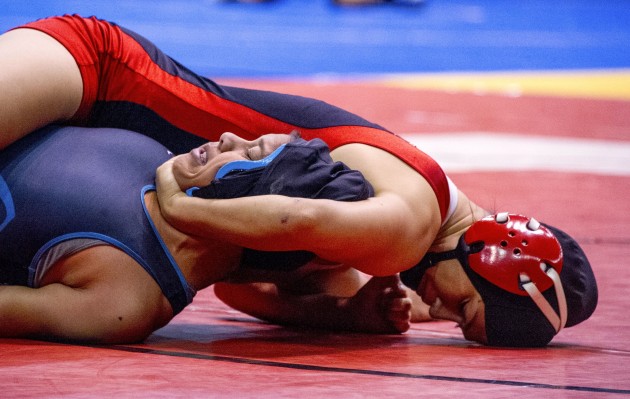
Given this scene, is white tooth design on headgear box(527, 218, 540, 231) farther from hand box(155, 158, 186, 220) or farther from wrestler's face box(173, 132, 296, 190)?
hand box(155, 158, 186, 220)

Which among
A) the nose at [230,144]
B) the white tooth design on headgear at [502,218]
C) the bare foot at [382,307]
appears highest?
the nose at [230,144]

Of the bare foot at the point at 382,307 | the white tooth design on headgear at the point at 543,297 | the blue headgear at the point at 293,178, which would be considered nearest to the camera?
the blue headgear at the point at 293,178

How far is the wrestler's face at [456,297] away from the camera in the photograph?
129 inches

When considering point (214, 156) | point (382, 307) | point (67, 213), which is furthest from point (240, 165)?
Result: point (382, 307)

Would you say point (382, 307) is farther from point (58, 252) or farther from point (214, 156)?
point (58, 252)

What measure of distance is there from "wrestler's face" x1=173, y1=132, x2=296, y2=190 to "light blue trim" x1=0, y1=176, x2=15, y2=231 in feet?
1.46

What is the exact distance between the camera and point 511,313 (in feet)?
10.6

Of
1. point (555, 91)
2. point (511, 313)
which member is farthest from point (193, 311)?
point (555, 91)

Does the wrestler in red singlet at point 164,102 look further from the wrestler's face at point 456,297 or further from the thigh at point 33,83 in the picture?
the wrestler's face at point 456,297

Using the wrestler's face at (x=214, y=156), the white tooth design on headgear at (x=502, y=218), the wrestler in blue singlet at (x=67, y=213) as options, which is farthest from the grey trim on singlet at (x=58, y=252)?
the white tooth design on headgear at (x=502, y=218)

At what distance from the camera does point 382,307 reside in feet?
11.3

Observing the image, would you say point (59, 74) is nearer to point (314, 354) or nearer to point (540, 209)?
point (314, 354)

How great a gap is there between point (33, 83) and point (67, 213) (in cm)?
41

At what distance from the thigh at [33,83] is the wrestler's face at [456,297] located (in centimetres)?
119
